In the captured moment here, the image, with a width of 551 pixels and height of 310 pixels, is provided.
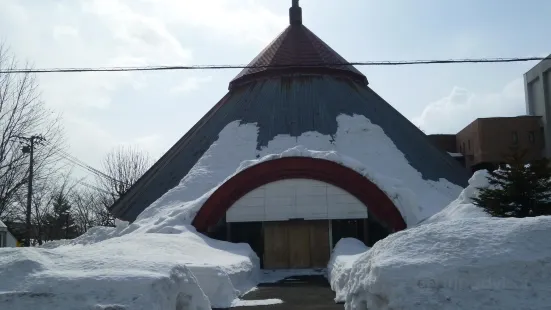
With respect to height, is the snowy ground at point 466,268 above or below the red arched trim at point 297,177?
below

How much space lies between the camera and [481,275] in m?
6.57

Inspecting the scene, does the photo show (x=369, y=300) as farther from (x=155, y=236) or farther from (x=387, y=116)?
(x=387, y=116)

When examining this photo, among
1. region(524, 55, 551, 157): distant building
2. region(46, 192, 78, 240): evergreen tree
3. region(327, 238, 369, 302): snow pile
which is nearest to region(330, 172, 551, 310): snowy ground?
region(327, 238, 369, 302): snow pile

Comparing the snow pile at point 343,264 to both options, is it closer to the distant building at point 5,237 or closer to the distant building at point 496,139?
the distant building at point 496,139

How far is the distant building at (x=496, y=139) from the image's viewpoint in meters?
32.9

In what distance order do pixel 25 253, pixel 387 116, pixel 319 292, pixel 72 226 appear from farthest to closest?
pixel 72 226 → pixel 387 116 → pixel 319 292 → pixel 25 253

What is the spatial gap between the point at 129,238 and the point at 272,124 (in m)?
11.6

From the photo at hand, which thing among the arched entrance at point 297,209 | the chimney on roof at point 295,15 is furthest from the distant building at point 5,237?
the chimney on roof at point 295,15

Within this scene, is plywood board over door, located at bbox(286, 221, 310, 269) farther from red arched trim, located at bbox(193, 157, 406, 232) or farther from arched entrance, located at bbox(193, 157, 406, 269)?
red arched trim, located at bbox(193, 157, 406, 232)

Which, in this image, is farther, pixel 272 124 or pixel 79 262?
pixel 272 124

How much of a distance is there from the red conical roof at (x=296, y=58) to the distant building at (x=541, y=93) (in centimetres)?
1402

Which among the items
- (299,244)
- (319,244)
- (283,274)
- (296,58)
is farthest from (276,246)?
(296,58)

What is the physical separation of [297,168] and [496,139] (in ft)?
62.1

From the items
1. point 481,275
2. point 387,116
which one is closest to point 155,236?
point 481,275
